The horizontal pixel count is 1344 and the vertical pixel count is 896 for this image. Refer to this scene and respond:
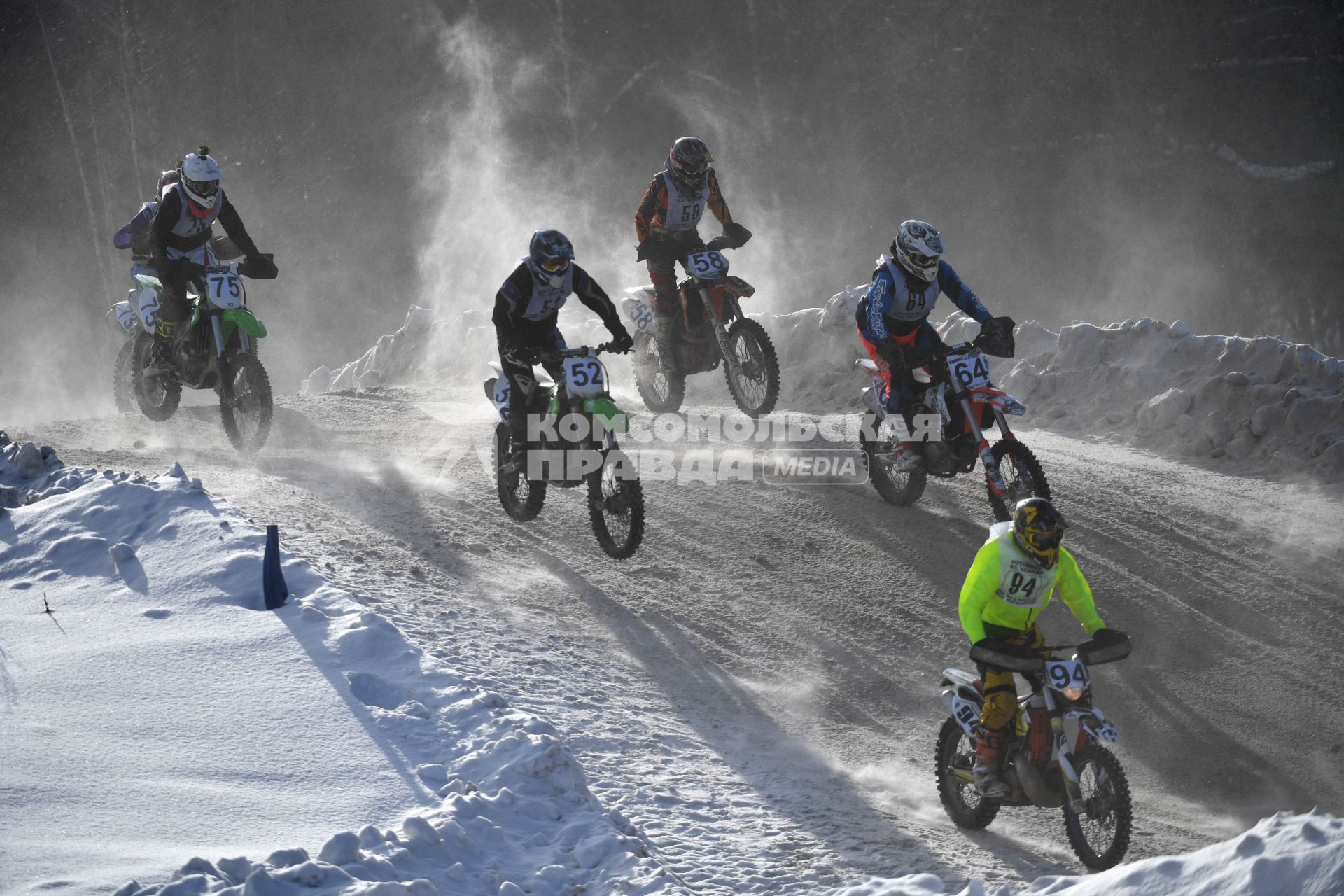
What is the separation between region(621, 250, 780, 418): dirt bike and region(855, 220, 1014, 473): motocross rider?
1.90m

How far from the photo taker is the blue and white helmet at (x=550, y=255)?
9141 millimetres

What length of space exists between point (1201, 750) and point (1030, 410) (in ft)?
24.4

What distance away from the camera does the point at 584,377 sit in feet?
29.2

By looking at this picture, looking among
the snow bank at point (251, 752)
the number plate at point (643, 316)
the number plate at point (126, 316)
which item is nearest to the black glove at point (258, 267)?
the number plate at point (126, 316)

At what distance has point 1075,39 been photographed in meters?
43.4

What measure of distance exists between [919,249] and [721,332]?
2.97 m

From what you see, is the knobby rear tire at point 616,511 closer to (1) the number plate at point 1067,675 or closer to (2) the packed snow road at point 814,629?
(2) the packed snow road at point 814,629

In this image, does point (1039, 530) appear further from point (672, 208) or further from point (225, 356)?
point (225, 356)

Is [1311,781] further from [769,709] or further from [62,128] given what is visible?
[62,128]

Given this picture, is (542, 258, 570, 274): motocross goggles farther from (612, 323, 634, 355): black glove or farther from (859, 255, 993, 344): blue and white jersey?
(859, 255, 993, 344): blue and white jersey

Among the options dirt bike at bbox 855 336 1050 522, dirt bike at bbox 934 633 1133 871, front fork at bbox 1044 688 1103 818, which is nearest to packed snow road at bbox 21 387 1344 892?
dirt bike at bbox 934 633 1133 871

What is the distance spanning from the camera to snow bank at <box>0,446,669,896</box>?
4.85 meters

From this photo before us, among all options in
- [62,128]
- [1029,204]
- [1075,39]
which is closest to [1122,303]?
[1029,204]

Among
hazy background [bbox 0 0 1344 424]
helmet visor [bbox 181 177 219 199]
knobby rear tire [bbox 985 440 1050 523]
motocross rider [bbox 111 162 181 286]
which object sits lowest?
knobby rear tire [bbox 985 440 1050 523]
